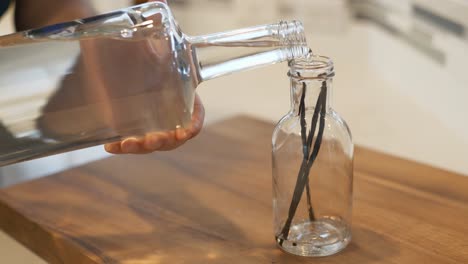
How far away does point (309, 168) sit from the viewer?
0.65 metres

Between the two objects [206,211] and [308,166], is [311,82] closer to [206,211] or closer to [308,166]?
[308,166]

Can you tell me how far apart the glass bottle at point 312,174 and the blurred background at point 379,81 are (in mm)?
303

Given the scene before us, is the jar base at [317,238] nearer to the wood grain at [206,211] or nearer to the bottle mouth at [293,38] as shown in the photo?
the wood grain at [206,211]

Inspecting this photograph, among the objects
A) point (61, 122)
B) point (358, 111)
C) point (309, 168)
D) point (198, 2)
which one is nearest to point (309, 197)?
point (309, 168)

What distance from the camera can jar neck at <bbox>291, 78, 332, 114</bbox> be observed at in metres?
0.62

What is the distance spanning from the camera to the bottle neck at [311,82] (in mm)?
606

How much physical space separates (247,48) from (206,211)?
8.2 inches

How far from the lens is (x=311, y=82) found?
62cm

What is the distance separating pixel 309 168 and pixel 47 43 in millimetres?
283

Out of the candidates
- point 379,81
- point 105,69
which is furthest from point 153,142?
point 379,81

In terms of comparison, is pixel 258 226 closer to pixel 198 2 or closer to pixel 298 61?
pixel 298 61

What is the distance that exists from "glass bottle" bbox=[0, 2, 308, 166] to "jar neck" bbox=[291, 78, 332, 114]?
28 mm

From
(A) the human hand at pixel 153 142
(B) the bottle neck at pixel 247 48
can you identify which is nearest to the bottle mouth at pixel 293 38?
(B) the bottle neck at pixel 247 48

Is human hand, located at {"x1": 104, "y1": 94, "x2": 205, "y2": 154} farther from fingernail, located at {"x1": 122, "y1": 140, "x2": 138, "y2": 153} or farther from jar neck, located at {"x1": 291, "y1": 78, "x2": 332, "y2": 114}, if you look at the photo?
jar neck, located at {"x1": 291, "y1": 78, "x2": 332, "y2": 114}
